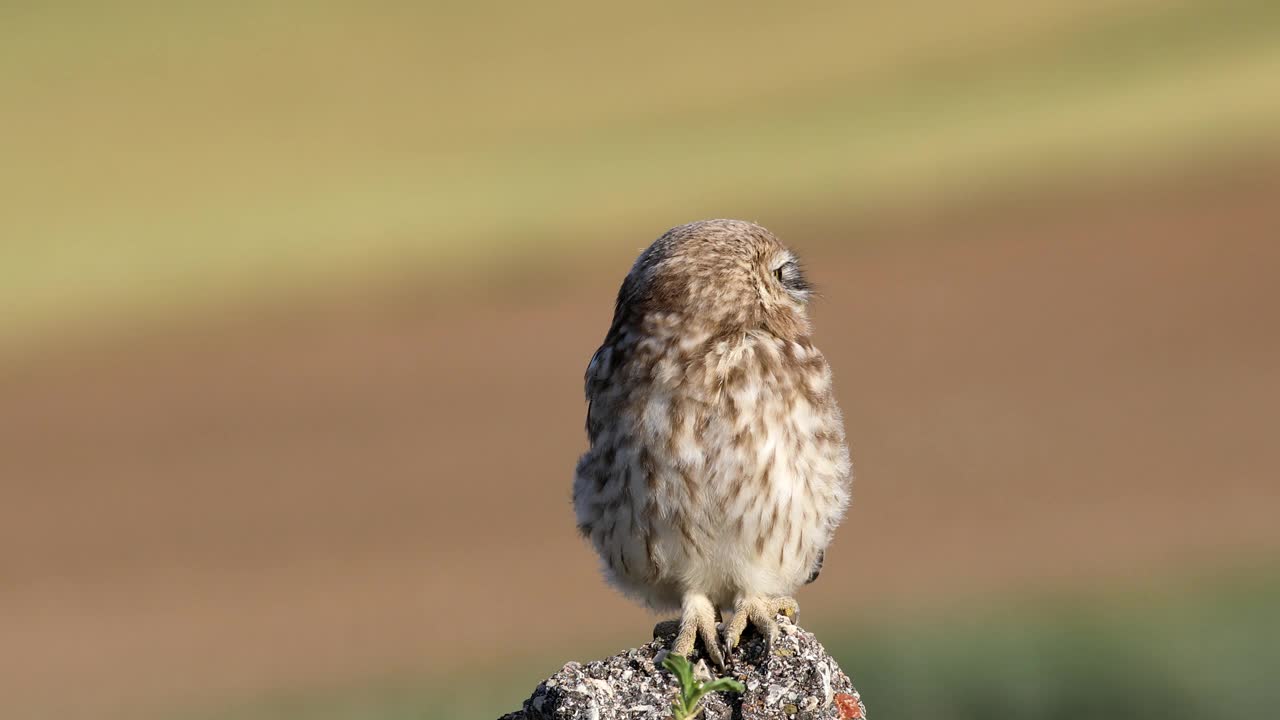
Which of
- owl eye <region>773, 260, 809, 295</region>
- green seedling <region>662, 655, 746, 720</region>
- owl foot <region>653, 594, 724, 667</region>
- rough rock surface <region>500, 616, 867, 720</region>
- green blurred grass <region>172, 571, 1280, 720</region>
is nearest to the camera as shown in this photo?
green seedling <region>662, 655, 746, 720</region>

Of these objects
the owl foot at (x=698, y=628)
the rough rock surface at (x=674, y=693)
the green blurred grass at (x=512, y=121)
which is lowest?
the rough rock surface at (x=674, y=693)

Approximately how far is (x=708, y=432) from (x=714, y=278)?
18.5 inches

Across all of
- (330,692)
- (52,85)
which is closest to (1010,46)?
(52,85)

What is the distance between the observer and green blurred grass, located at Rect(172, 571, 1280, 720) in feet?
29.3

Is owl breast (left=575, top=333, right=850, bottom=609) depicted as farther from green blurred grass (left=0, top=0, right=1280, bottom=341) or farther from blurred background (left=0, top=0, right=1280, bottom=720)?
green blurred grass (left=0, top=0, right=1280, bottom=341)

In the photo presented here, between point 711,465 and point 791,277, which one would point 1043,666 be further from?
point 711,465

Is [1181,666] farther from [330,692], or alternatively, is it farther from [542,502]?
[542,502]

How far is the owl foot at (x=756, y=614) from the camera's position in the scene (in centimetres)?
530

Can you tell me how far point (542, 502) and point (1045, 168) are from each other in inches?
565

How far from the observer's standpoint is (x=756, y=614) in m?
5.43

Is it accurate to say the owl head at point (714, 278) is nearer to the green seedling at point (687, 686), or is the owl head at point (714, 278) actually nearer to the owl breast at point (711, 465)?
the owl breast at point (711, 465)

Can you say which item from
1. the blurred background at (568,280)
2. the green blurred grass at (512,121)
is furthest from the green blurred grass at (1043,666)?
the green blurred grass at (512,121)

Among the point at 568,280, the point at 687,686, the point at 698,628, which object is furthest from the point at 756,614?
the point at 568,280

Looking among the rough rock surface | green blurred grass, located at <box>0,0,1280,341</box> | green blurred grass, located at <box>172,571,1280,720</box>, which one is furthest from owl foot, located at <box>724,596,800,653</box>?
green blurred grass, located at <box>0,0,1280,341</box>
